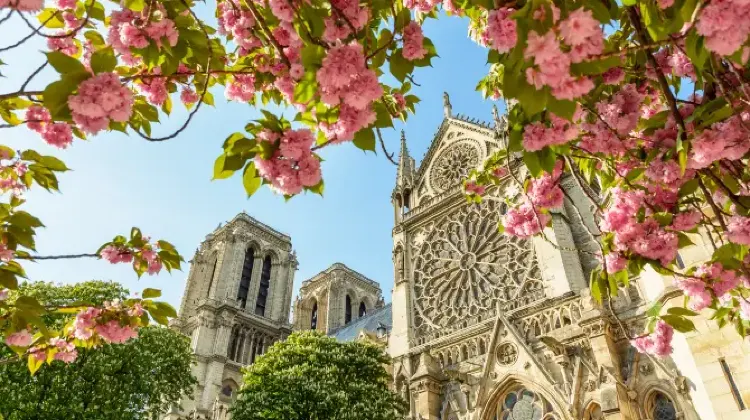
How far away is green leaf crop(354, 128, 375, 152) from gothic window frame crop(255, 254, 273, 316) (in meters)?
45.5

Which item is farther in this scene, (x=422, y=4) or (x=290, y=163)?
(x=422, y=4)

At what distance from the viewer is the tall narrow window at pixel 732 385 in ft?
28.6

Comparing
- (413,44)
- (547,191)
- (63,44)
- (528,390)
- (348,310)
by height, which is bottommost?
(547,191)

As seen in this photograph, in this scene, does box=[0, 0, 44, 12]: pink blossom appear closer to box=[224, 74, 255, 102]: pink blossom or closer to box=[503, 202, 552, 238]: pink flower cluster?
box=[224, 74, 255, 102]: pink blossom

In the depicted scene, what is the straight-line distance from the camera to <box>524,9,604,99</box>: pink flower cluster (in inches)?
102

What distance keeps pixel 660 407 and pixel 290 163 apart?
14270 mm

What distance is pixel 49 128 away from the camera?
433cm

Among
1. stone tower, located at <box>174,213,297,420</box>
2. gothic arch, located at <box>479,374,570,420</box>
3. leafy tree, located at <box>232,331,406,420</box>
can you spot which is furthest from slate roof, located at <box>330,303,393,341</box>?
gothic arch, located at <box>479,374,570,420</box>

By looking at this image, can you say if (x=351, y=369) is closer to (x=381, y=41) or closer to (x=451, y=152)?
(x=451, y=152)

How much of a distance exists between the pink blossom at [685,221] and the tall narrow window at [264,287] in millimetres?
45486

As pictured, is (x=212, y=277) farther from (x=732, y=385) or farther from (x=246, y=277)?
(x=732, y=385)

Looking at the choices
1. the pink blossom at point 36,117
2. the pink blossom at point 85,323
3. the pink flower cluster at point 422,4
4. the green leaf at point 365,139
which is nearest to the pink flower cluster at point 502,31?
the green leaf at point 365,139

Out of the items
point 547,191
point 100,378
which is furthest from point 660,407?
point 100,378

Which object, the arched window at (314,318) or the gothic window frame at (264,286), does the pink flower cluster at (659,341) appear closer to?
the gothic window frame at (264,286)
